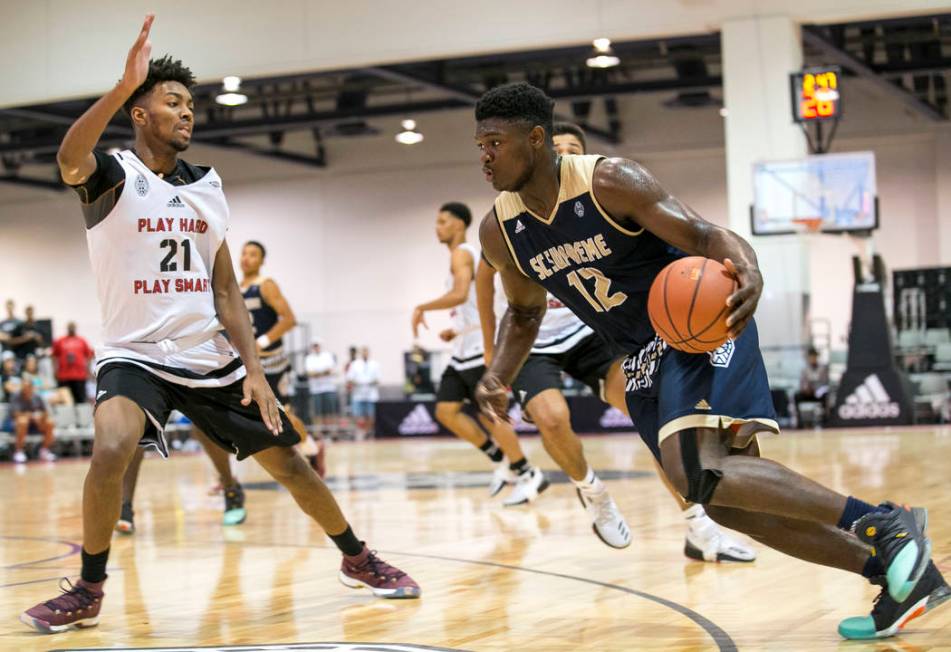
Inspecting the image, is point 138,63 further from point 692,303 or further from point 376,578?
point 376,578

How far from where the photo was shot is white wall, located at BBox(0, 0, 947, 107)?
1769cm

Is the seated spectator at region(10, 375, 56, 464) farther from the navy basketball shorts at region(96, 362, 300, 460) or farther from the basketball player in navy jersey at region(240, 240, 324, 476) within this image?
the navy basketball shorts at region(96, 362, 300, 460)

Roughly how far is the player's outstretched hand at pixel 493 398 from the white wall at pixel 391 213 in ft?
71.8

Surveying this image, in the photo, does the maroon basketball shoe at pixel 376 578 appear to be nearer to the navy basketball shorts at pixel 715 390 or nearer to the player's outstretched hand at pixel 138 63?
the navy basketball shorts at pixel 715 390

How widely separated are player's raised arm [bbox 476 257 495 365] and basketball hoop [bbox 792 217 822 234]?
1101cm

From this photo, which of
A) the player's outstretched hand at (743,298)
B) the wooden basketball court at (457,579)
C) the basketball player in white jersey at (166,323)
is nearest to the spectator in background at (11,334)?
the wooden basketball court at (457,579)

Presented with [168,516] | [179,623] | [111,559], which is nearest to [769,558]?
[179,623]

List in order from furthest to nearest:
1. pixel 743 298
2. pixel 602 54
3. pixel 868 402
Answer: pixel 602 54
pixel 868 402
pixel 743 298

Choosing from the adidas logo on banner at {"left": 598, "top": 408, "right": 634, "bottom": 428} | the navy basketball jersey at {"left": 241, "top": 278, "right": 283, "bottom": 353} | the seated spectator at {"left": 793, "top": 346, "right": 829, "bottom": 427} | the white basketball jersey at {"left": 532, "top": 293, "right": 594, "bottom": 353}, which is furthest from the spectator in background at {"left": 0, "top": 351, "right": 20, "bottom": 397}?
the white basketball jersey at {"left": 532, "top": 293, "right": 594, "bottom": 353}

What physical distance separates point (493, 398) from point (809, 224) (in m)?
12.7

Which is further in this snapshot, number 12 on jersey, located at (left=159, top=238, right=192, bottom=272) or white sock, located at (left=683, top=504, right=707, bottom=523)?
white sock, located at (left=683, top=504, right=707, bottom=523)

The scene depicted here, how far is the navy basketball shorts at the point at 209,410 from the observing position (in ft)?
14.8

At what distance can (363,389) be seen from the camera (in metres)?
23.8

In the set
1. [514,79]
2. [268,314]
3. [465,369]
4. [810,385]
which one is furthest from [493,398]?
[514,79]
